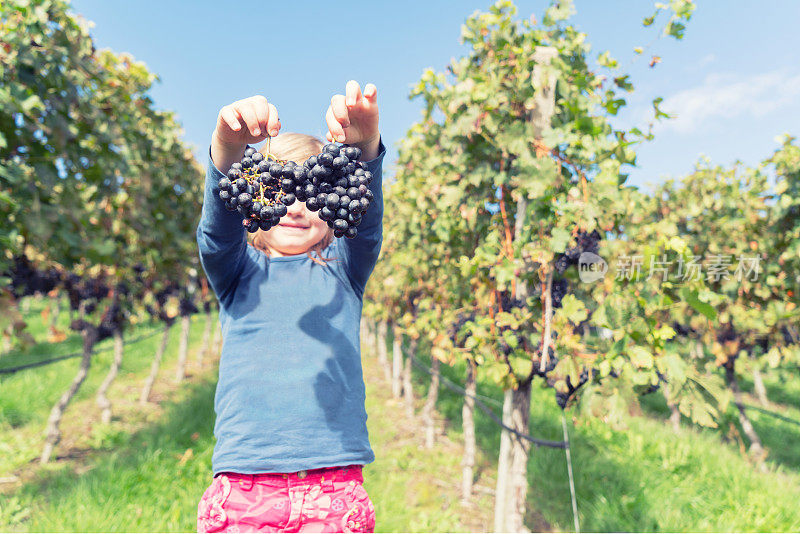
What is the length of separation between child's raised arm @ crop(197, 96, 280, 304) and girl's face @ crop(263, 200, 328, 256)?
13cm

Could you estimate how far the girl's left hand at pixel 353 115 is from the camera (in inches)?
38.7

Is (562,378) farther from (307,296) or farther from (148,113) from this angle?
(148,113)

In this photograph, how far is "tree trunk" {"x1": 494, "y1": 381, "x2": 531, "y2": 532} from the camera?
2600 millimetres

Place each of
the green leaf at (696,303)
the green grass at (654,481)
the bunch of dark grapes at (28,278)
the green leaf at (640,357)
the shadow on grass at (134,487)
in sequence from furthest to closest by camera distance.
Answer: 1. the bunch of dark grapes at (28,278)
2. the green grass at (654,481)
3. the shadow on grass at (134,487)
4. the green leaf at (640,357)
5. the green leaf at (696,303)

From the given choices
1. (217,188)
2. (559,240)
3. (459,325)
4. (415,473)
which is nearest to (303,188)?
(217,188)

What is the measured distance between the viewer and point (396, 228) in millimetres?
5539

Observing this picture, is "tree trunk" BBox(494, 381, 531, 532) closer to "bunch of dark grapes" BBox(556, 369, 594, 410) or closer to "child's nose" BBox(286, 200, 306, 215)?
"bunch of dark grapes" BBox(556, 369, 594, 410)

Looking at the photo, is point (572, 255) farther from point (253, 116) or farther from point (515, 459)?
point (253, 116)

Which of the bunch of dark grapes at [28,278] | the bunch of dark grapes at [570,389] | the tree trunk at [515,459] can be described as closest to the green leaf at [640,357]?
the bunch of dark grapes at [570,389]

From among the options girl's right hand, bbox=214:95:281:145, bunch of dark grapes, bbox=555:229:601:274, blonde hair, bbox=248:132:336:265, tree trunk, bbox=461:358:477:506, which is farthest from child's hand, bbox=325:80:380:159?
tree trunk, bbox=461:358:477:506

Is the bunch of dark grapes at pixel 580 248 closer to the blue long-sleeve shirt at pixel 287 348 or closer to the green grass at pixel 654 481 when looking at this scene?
the green grass at pixel 654 481

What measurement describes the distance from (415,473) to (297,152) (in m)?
4.05

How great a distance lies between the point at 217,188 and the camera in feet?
3.78

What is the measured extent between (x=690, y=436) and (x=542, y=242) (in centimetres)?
465
